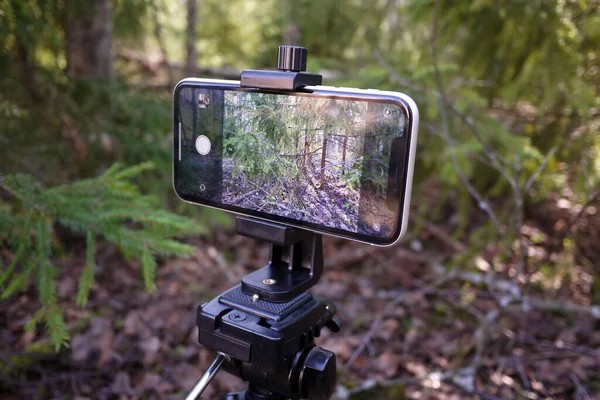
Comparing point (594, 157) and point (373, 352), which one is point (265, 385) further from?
point (594, 157)

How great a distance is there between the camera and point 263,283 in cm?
111

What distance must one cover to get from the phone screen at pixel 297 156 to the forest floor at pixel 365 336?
1539 millimetres

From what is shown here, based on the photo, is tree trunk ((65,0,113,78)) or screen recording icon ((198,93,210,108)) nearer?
screen recording icon ((198,93,210,108))

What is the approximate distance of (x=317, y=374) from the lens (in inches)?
42.3

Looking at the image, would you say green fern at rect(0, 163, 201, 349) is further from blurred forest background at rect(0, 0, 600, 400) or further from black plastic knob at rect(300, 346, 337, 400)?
black plastic knob at rect(300, 346, 337, 400)

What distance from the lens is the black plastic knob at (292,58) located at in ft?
3.33

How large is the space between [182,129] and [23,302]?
2.27 metres

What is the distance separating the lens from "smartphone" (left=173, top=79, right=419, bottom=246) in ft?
3.06

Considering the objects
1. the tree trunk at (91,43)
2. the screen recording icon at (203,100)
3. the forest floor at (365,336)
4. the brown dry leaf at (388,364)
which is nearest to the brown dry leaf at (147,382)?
the forest floor at (365,336)

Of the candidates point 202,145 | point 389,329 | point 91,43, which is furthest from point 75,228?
point 91,43

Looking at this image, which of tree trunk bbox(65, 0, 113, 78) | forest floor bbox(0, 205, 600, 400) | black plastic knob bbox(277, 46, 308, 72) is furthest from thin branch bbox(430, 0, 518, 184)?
tree trunk bbox(65, 0, 113, 78)

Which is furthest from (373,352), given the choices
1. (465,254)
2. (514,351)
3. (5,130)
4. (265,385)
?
(5,130)

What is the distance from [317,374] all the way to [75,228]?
1.00 meters

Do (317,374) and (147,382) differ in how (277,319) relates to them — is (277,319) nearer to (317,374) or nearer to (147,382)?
(317,374)
